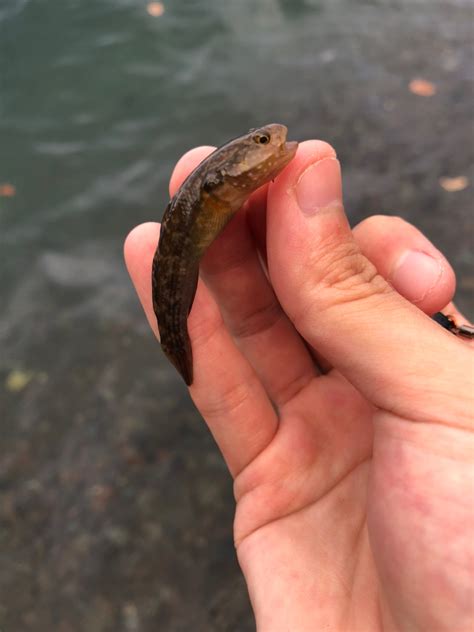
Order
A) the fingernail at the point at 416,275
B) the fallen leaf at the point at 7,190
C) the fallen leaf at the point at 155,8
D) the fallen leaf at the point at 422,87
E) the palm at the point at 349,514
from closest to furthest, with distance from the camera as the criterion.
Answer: the palm at the point at 349,514
the fingernail at the point at 416,275
the fallen leaf at the point at 7,190
the fallen leaf at the point at 422,87
the fallen leaf at the point at 155,8

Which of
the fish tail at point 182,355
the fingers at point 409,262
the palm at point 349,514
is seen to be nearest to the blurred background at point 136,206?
the palm at point 349,514

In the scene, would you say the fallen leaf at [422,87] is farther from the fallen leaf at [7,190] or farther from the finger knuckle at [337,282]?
the finger knuckle at [337,282]

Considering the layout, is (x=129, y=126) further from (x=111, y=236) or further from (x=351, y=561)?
(x=351, y=561)

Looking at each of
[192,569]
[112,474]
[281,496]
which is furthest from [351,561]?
[112,474]

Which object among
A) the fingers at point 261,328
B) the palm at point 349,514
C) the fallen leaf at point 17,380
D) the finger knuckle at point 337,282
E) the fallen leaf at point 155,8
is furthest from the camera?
the fallen leaf at point 155,8

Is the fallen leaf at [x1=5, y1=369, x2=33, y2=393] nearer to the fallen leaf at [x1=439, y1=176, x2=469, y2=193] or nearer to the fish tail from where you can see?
the fish tail

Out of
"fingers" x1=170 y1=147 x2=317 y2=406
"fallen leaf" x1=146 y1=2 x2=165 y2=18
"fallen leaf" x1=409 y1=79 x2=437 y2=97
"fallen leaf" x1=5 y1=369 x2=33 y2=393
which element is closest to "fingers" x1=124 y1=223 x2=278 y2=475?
"fingers" x1=170 y1=147 x2=317 y2=406
